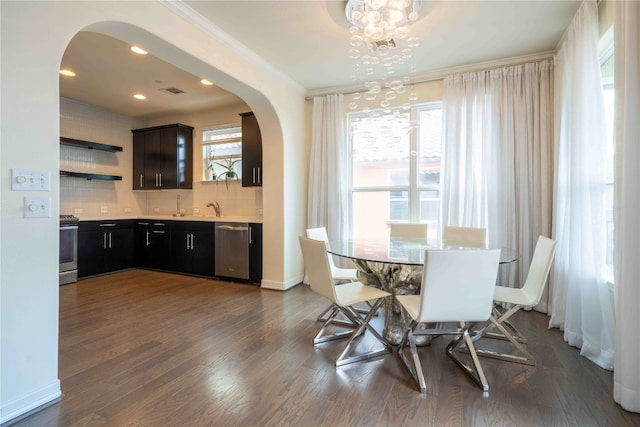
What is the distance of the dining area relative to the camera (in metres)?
1.88

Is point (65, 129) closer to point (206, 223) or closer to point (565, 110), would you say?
point (206, 223)

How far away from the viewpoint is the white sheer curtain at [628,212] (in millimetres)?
1664

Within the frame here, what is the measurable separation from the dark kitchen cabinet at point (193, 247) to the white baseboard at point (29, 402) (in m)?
2.89

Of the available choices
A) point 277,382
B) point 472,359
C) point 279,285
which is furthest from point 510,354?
point 279,285

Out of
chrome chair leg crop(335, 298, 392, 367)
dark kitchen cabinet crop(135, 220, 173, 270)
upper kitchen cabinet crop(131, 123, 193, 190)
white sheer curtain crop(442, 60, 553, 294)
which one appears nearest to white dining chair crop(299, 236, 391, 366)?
chrome chair leg crop(335, 298, 392, 367)

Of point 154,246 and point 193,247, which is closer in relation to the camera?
point 193,247

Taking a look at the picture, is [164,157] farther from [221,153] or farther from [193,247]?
[193,247]

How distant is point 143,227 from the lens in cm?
533

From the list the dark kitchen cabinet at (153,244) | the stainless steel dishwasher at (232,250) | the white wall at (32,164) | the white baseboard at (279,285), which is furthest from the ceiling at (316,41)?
the white baseboard at (279,285)

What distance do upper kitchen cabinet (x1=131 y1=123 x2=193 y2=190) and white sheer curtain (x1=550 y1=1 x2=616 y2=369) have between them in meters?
5.22

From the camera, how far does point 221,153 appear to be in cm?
536

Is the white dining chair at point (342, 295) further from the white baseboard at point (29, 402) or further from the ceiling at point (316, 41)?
the ceiling at point (316, 41)

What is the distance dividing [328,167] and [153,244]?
322 cm

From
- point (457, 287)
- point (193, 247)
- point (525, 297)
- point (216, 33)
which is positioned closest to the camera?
Answer: point (457, 287)
